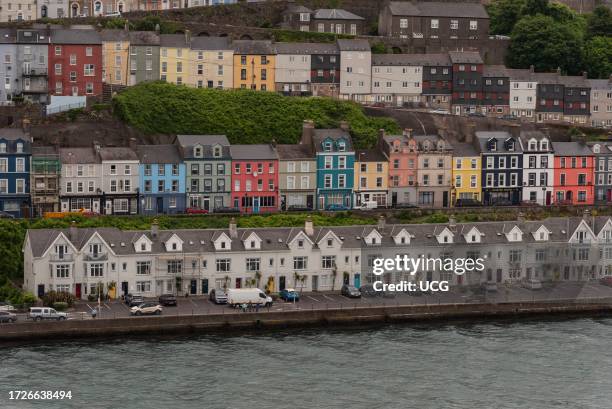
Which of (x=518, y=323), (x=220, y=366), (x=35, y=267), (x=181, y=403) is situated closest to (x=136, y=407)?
(x=181, y=403)

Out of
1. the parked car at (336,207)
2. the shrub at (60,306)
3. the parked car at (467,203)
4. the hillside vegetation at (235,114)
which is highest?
the hillside vegetation at (235,114)

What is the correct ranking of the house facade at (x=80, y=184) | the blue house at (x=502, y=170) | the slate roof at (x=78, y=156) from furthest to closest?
1. the blue house at (x=502, y=170)
2. the slate roof at (x=78, y=156)
3. the house facade at (x=80, y=184)

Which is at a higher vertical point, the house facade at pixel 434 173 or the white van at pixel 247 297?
the house facade at pixel 434 173

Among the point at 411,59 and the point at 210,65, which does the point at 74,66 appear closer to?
the point at 210,65

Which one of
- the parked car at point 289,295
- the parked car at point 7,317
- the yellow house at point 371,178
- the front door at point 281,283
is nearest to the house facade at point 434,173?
the yellow house at point 371,178

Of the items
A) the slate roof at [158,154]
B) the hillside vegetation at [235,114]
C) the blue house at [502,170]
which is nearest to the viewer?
the slate roof at [158,154]

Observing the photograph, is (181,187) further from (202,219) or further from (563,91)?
(563,91)

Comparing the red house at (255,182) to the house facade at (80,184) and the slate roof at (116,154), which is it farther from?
the house facade at (80,184)

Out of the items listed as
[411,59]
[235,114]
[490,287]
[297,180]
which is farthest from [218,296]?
[411,59]
